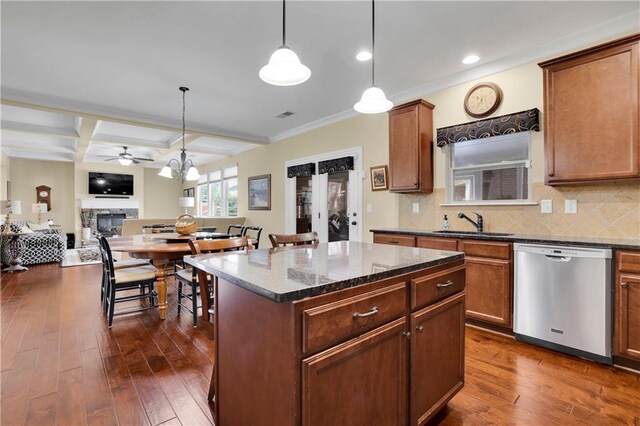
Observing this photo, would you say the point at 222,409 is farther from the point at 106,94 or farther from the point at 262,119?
the point at 262,119

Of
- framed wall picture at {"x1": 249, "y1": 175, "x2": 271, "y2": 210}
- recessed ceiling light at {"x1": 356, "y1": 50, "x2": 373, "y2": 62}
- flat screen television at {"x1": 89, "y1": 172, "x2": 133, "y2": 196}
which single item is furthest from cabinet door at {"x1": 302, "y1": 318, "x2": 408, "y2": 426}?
flat screen television at {"x1": 89, "y1": 172, "x2": 133, "y2": 196}

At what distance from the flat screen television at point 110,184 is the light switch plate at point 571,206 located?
1115 centimetres

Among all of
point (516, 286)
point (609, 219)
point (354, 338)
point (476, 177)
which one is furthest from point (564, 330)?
point (354, 338)

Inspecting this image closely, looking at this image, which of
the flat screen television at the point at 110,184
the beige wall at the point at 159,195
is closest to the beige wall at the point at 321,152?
the beige wall at the point at 159,195

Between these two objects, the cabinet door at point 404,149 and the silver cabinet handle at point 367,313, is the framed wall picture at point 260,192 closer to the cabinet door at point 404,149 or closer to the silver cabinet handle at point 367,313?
the cabinet door at point 404,149

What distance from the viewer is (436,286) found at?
1.53 meters

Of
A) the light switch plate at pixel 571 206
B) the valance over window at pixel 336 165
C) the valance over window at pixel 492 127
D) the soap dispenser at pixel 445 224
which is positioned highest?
the valance over window at pixel 492 127

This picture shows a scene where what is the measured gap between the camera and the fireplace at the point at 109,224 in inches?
384

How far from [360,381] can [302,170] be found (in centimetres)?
470

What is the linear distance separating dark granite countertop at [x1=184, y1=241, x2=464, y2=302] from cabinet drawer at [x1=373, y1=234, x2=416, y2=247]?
1.45 m

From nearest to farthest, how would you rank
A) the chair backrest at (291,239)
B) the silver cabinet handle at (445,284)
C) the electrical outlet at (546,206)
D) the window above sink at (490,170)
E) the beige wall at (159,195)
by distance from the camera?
the silver cabinet handle at (445,284) < the chair backrest at (291,239) < the electrical outlet at (546,206) < the window above sink at (490,170) < the beige wall at (159,195)

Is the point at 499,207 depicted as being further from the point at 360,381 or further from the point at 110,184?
the point at 110,184

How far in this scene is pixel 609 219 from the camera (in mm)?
2619

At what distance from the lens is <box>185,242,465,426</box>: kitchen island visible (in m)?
1.03
